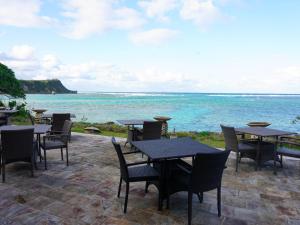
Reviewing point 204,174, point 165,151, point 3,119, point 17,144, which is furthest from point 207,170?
point 3,119

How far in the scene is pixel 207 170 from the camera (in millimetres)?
2812

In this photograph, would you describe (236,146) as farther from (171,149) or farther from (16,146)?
(16,146)

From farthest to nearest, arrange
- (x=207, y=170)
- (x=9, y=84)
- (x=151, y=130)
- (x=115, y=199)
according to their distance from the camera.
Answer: (x=9, y=84), (x=151, y=130), (x=115, y=199), (x=207, y=170)

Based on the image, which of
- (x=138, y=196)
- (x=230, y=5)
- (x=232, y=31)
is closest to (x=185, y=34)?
(x=232, y=31)

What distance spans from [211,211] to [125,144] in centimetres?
400

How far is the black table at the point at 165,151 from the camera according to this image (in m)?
3.01

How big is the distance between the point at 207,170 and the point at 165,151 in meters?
0.60

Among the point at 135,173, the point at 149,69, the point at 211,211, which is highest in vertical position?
the point at 149,69

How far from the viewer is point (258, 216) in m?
3.07

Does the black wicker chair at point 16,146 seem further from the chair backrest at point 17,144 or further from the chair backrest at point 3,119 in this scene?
the chair backrest at point 3,119

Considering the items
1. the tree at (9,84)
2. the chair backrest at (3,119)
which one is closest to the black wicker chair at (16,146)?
the chair backrest at (3,119)

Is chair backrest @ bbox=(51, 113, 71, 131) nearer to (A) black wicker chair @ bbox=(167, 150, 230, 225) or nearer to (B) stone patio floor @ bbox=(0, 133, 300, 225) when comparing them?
(B) stone patio floor @ bbox=(0, 133, 300, 225)

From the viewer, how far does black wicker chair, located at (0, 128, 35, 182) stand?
393cm

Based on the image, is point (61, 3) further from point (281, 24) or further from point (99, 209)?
point (281, 24)
